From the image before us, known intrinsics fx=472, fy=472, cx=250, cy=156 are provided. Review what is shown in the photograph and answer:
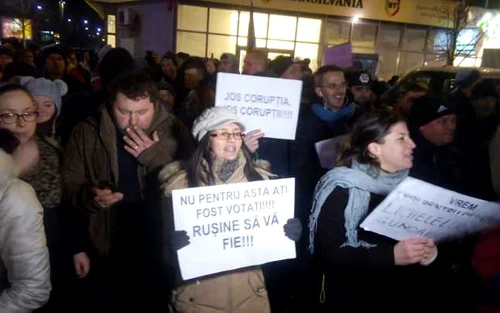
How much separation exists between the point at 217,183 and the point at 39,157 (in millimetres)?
1031

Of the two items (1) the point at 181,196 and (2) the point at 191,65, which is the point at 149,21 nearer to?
(2) the point at 191,65

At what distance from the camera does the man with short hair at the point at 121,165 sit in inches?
112

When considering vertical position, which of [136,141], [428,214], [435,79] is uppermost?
[435,79]

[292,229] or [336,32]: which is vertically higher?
[336,32]

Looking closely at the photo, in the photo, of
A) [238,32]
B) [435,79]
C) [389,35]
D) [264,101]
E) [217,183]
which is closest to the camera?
[217,183]

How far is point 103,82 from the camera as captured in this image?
14.7 feet

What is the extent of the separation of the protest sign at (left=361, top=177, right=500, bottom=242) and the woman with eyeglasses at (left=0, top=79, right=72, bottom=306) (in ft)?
5.66

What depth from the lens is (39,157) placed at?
2.64m

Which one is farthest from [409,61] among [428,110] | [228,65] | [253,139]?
[253,139]

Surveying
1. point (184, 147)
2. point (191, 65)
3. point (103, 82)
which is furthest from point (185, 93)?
point (184, 147)

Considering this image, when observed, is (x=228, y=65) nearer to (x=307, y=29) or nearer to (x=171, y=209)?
(x=171, y=209)

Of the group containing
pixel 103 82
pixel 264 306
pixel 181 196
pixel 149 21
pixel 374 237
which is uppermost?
pixel 149 21

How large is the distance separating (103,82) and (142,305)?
7.12 feet

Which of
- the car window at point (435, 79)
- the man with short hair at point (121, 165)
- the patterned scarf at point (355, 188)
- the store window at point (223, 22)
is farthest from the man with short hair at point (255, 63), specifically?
the store window at point (223, 22)
